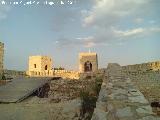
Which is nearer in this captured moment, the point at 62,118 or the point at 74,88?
the point at 62,118

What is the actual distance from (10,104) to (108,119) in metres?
5.52

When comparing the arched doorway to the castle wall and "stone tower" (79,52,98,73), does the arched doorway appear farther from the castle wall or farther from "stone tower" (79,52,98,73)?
the castle wall

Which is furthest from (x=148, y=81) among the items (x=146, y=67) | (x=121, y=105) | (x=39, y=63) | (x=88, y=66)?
(x=39, y=63)

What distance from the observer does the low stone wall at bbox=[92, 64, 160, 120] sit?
4.65 meters

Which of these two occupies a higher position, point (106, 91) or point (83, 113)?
point (106, 91)

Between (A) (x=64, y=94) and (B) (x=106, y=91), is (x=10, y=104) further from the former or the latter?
(B) (x=106, y=91)

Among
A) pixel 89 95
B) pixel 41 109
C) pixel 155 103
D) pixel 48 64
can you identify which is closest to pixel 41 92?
pixel 41 109

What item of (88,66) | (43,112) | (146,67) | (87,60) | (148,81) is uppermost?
(87,60)

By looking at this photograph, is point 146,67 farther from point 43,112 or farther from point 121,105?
point 121,105

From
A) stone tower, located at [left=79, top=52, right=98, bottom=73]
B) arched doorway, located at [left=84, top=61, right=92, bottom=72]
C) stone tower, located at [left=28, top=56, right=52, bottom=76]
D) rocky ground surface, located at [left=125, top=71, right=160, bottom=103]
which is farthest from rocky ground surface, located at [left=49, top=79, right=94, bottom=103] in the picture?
stone tower, located at [left=28, top=56, right=52, bottom=76]

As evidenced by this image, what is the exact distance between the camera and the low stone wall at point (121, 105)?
4652mm

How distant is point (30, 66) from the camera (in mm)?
33969

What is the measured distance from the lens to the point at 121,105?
16.6 ft

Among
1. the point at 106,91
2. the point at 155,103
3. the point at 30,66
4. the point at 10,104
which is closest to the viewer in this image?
the point at 106,91
